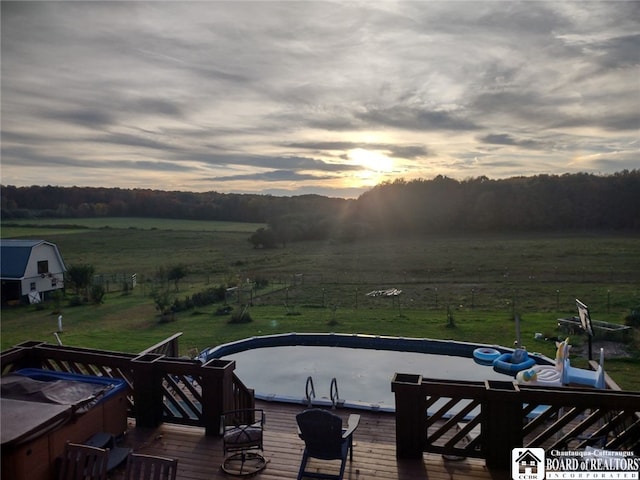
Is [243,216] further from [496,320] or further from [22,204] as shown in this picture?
[496,320]

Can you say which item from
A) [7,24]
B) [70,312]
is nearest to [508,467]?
[7,24]

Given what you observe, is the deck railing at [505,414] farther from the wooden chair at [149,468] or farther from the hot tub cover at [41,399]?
the hot tub cover at [41,399]

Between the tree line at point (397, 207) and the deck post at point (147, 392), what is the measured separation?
3541 centimetres

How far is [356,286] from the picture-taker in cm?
2261

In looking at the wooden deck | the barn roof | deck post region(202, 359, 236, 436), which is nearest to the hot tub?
the wooden deck

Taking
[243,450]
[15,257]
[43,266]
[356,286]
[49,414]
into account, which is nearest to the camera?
[49,414]

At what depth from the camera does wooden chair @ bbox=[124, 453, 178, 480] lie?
12.1 feet

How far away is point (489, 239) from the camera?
142 ft

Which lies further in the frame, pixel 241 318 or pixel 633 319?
pixel 241 318

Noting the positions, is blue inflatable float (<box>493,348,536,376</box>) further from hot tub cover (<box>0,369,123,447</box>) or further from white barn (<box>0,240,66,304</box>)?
white barn (<box>0,240,66,304</box>)

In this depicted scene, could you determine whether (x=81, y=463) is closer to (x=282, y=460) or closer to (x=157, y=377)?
(x=157, y=377)

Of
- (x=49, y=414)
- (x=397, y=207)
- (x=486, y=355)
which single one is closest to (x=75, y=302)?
(x=486, y=355)

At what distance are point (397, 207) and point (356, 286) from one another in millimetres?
31041

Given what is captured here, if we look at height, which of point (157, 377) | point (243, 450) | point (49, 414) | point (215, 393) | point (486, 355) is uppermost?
point (49, 414)
